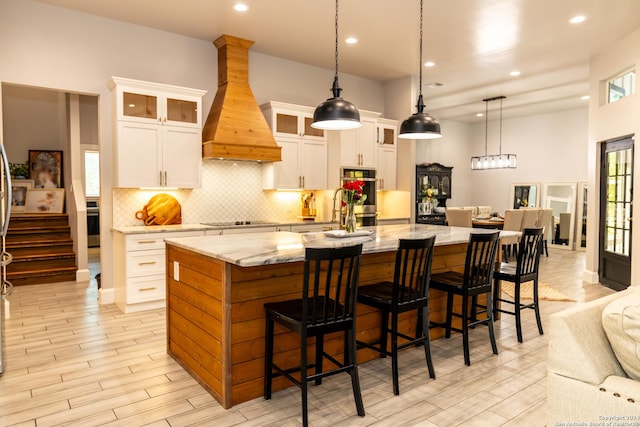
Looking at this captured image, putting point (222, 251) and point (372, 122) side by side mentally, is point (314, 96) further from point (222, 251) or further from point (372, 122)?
point (222, 251)

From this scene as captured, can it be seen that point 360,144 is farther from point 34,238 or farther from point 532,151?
point 532,151

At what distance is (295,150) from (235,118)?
3.51ft

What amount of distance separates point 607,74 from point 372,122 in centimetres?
331

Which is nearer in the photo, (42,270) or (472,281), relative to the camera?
(472,281)

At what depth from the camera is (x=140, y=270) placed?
16.2ft

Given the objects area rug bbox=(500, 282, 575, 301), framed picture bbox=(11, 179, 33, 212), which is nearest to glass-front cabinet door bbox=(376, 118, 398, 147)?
area rug bbox=(500, 282, 575, 301)

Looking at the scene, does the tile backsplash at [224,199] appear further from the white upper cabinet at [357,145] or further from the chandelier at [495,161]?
the chandelier at [495,161]

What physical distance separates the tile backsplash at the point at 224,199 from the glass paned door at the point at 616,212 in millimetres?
4511

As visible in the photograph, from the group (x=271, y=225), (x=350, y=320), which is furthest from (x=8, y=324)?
(x=350, y=320)

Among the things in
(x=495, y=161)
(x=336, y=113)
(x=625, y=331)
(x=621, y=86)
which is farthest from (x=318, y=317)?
(x=495, y=161)

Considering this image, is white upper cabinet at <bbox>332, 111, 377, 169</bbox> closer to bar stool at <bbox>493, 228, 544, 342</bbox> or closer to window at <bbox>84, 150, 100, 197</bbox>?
bar stool at <bbox>493, 228, 544, 342</bbox>

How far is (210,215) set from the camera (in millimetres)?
6031

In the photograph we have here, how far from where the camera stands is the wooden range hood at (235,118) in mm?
5484

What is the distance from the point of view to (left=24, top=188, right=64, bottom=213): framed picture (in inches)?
323
